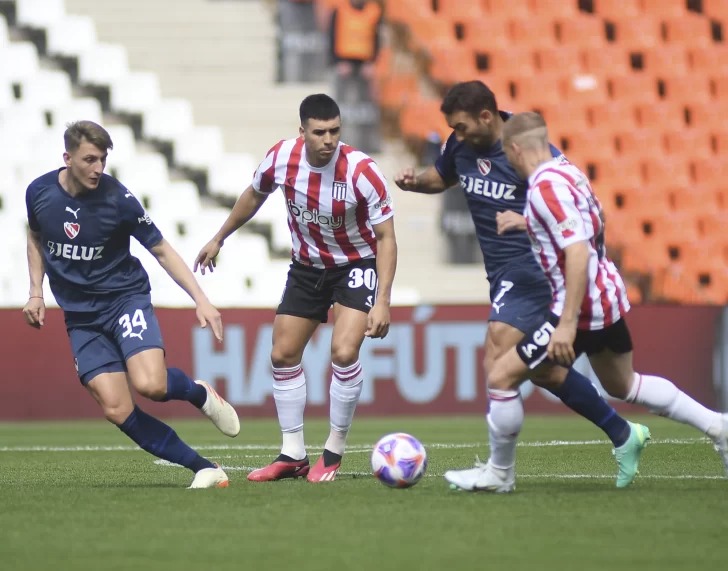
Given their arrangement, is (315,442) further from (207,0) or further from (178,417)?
(207,0)

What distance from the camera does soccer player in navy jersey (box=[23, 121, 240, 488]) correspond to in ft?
18.6

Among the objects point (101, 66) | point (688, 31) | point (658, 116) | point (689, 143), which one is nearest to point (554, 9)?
point (688, 31)

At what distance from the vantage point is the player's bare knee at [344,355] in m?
6.25

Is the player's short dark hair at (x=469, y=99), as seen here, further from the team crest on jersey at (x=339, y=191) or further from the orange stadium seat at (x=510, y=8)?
the orange stadium seat at (x=510, y=8)

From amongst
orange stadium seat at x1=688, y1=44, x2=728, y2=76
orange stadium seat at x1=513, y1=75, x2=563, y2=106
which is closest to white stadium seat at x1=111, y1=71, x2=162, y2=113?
orange stadium seat at x1=513, y1=75, x2=563, y2=106

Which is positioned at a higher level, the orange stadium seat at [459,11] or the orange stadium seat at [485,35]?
the orange stadium seat at [459,11]

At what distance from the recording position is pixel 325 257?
21.0 ft

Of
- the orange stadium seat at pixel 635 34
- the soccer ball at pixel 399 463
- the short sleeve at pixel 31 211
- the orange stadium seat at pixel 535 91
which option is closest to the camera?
the soccer ball at pixel 399 463

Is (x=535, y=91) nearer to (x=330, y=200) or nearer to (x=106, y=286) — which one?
(x=330, y=200)

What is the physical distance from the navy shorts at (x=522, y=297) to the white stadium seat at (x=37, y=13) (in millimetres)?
10737

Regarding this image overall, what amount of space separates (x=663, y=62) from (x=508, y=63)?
2026 millimetres

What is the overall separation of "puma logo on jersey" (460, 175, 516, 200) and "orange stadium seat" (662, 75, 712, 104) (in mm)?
10184

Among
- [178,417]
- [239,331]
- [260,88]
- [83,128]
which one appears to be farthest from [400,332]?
[83,128]

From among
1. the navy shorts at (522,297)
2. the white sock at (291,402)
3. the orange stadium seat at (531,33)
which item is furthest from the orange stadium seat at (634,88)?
the navy shorts at (522,297)
